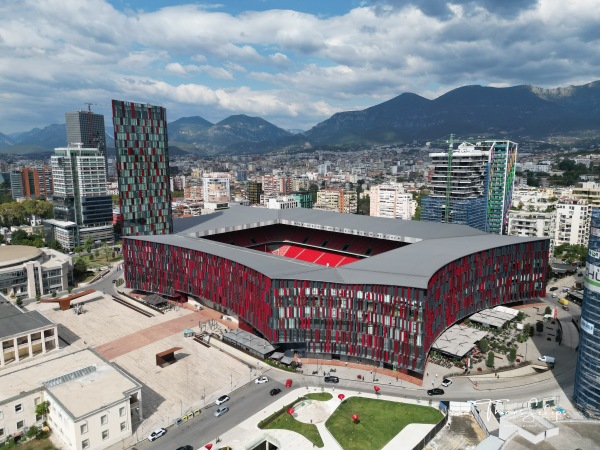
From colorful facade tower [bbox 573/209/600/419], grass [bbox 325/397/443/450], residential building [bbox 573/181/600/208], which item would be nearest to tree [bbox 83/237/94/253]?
grass [bbox 325/397/443/450]

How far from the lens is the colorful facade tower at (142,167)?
10387 cm

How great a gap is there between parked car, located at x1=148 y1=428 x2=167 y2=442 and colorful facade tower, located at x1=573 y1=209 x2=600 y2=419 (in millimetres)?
57560

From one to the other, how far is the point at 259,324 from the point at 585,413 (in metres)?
52.1

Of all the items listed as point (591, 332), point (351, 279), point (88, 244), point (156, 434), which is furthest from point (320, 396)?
point (88, 244)

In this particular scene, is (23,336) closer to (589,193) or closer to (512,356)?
(512,356)

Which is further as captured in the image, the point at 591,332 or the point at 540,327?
the point at 540,327

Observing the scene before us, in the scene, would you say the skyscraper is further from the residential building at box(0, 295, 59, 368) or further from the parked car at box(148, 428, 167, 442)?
the residential building at box(0, 295, 59, 368)

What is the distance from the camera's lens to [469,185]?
148375 millimetres

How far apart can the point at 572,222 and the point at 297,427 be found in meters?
137

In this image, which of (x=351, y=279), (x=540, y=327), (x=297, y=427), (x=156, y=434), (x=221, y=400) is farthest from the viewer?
(x=540, y=327)

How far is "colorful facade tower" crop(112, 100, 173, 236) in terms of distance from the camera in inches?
4089

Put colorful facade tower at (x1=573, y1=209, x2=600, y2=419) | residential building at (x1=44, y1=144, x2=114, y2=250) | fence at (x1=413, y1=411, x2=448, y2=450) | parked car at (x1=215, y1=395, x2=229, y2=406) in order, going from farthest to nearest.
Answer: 1. residential building at (x1=44, y1=144, x2=114, y2=250)
2. parked car at (x1=215, y1=395, x2=229, y2=406)
3. colorful facade tower at (x1=573, y1=209, x2=600, y2=419)
4. fence at (x1=413, y1=411, x2=448, y2=450)

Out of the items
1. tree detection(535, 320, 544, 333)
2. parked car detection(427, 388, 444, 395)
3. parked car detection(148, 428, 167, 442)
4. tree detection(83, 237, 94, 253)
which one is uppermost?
tree detection(83, 237, 94, 253)

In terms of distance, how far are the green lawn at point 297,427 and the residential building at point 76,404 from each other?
19.3 metres
